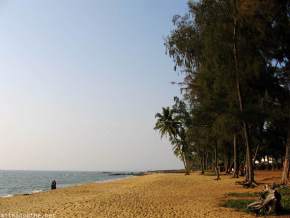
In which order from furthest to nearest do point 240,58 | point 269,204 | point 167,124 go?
1. point 167,124
2. point 240,58
3. point 269,204

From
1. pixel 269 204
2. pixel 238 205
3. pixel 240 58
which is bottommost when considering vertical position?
pixel 238 205

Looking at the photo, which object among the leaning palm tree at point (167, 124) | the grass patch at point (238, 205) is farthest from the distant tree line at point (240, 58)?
the leaning palm tree at point (167, 124)

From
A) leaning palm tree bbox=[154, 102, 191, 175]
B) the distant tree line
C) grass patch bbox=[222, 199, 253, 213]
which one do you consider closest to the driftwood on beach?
grass patch bbox=[222, 199, 253, 213]

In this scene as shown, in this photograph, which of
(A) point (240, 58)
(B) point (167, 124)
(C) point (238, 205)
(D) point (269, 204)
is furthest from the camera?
(B) point (167, 124)

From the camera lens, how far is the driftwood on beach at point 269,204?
53.0ft

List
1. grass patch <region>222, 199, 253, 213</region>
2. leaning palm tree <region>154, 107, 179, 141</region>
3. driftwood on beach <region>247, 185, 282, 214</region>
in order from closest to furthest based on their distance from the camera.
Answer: driftwood on beach <region>247, 185, 282, 214</region> < grass patch <region>222, 199, 253, 213</region> < leaning palm tree <region>154, 107, 179, 141</region>

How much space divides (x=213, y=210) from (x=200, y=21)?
17.0 meters

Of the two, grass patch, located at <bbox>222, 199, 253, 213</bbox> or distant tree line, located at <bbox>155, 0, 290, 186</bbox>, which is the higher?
distant tree line, located at <bbox>155, 0, 290, 186</bbox>

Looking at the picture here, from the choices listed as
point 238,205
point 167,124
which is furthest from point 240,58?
point 167,124

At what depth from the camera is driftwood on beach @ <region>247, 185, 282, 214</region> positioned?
16.2 metres

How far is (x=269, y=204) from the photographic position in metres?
16.3

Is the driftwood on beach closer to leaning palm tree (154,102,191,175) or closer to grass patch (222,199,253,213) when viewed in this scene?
grass patch (222,199,253,213)

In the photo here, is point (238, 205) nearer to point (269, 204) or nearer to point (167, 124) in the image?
point (269, 204)

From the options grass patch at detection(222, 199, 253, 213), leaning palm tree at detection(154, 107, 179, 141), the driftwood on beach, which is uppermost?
leaning palm tree at detection(154, 107, 179, 141)
